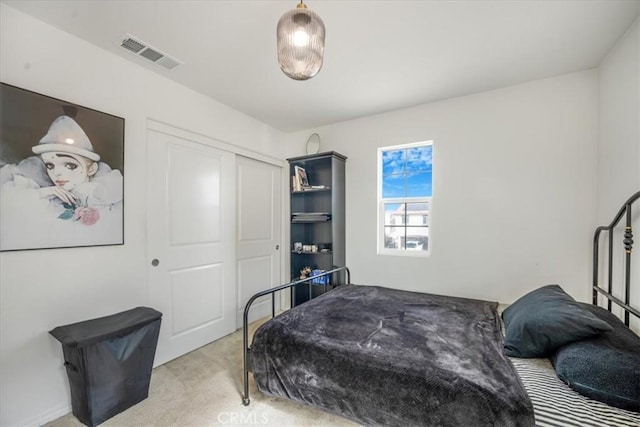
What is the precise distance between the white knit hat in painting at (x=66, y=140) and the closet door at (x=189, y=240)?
17.6 inches

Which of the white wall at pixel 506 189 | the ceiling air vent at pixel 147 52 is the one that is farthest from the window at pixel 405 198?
the ceiling air vent at pixel 147 52

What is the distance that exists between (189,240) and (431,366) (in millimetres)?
2293

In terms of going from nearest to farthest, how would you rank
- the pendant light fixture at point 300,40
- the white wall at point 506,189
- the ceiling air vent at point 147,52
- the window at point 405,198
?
1. the pendant light fixture at point 300,40
2. the ceiling air vent at point 147,52
3. the white wall at point 506,189
4. the window at point 405,198

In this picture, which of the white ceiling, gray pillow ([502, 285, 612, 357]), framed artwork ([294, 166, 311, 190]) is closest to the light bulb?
the white ceiling

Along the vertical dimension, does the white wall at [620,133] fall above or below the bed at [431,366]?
above

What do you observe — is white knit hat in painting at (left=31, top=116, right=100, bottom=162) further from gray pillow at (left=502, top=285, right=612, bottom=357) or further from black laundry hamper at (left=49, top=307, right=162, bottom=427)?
gray pillow at (left=502, top=285, right=612, bottom=357)

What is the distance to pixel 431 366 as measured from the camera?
131 centimetres

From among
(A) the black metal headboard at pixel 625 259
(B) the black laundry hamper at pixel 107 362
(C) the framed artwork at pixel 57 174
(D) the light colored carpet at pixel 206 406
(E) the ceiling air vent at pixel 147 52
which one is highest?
(E) the ceiling air vent at pixel 147 52

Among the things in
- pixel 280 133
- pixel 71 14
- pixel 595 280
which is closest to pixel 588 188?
pixel 595 280

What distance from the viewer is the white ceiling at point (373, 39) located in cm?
163

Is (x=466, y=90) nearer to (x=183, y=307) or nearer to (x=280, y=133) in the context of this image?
(x=280, y=133)

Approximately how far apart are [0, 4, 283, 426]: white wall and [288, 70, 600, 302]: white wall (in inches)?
95.3

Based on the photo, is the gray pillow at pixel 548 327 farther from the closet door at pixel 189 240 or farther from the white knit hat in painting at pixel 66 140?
the white knit hat in painting at pixel 66 140

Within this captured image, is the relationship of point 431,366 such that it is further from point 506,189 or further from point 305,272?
point 305,272
